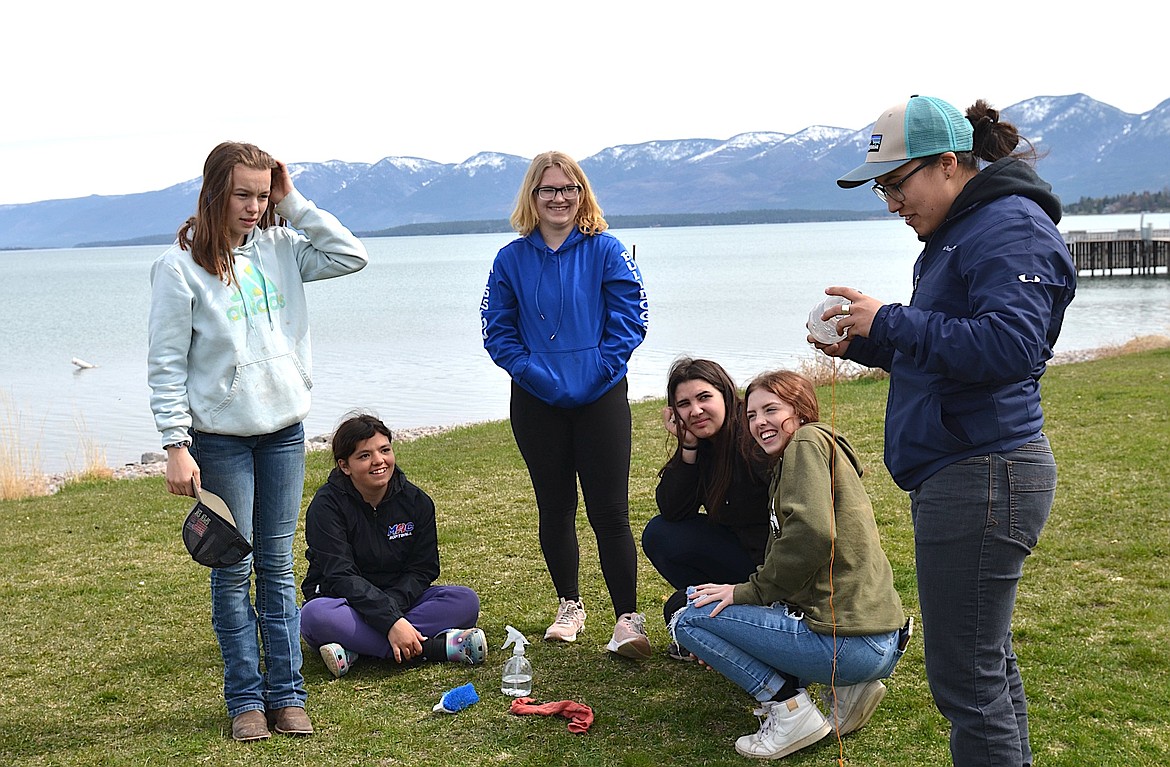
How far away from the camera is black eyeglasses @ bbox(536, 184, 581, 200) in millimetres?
4688

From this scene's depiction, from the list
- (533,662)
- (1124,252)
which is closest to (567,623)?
(533,662)

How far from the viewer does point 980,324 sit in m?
2.40

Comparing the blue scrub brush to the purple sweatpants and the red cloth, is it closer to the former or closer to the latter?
the red cloth

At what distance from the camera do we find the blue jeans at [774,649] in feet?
11.7

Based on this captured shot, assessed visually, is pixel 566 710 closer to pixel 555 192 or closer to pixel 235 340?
pixel 235 340

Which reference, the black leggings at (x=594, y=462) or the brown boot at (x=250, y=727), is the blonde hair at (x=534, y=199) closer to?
the black leggings at (x=594, y=462)

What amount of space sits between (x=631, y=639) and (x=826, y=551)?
1.31 meters

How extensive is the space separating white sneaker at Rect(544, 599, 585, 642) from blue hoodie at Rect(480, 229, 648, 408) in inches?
40.4

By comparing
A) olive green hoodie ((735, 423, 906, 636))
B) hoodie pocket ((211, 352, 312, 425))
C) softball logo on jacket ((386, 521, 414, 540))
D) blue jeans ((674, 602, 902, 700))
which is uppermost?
hoodie pocket ((211, 352, 312, 425))

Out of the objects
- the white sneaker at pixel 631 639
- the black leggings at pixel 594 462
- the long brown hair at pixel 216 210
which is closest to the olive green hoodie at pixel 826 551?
the white sneaker at pixel 631 639

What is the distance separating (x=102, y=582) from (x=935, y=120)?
5.62 meters

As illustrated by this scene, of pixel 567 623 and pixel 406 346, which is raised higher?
pixel 567 623

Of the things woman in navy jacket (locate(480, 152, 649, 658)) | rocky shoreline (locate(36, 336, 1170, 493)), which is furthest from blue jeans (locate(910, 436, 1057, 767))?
rocky shoreline (locate(36, 336, 1170, 493))

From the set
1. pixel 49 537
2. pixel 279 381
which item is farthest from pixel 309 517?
pixel 49 537
